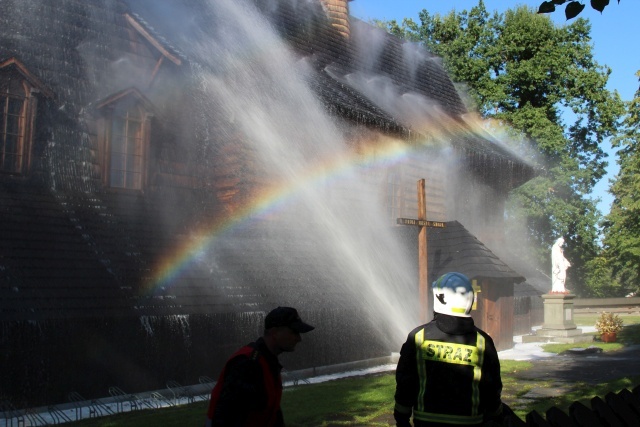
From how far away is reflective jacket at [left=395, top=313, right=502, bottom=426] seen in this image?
4.73 m

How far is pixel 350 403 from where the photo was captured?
11117mm

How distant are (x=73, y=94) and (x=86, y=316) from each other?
4607mm

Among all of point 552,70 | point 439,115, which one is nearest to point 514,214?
point 552,70

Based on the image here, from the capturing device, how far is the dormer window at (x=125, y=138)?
1389cm

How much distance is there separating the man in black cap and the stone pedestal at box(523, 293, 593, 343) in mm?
21486

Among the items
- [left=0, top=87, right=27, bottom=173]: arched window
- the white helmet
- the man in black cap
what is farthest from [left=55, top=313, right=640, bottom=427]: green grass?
[left=0, top=87, right=27, bottom=173]: arched window

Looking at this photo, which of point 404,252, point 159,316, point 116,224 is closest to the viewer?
point 159,316

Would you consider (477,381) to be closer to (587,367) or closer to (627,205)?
(587,367)

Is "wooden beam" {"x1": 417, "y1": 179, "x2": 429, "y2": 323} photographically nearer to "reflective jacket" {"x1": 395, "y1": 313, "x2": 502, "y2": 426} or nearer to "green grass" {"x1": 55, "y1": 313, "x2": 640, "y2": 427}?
"green grass" {"x1": 55, "y1": 313, "x2": 640, "y2": 427}

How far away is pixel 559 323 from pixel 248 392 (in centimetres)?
2274

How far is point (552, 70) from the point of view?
1615 inches

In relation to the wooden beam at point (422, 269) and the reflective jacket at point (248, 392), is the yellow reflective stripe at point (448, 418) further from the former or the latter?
the wooden beam at point (422, 269)

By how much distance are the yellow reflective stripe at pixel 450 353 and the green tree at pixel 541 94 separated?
3717 centimetres

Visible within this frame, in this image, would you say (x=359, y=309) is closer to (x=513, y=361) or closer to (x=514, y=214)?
(x=513, y=361)
